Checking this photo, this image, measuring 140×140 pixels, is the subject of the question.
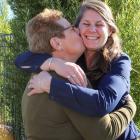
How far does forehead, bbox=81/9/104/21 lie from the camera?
3.41m

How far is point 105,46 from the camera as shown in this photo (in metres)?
3.50

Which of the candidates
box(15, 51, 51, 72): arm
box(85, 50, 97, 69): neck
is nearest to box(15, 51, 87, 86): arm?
box(15, 51, 51, 72): arm

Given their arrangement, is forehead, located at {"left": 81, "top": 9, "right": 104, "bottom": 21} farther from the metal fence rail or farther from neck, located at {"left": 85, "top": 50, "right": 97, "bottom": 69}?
the metal fence rail

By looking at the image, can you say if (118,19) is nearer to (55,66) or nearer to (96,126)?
(55,66)

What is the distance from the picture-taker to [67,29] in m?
3.10

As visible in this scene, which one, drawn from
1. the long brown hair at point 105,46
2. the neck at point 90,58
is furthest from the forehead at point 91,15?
the neck at point 90,58

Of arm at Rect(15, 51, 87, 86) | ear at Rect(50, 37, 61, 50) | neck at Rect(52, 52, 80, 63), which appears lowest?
arm at Rect(15, 51, 87, 86)

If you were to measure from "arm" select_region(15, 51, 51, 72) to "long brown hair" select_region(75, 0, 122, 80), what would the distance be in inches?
17.0

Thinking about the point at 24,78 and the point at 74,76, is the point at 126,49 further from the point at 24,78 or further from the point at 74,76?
the point at 74,76

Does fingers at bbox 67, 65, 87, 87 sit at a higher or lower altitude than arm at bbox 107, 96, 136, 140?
higher

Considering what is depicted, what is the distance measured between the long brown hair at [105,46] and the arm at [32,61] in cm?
43

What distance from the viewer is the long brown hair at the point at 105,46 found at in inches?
133

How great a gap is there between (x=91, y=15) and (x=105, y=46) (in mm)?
248

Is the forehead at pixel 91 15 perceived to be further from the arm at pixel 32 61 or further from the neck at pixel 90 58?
the arm at pixel 32 61
